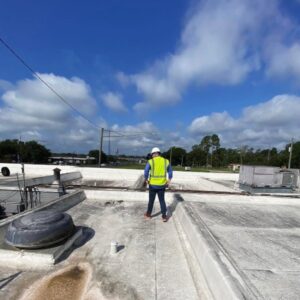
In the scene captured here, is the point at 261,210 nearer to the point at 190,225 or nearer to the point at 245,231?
the point at 245,231

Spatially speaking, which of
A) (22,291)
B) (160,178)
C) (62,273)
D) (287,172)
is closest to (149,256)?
(62,273)

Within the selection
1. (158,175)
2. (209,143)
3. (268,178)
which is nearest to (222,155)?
(209,143)

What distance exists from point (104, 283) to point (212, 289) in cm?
125

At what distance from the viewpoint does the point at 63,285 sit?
337 centimetres

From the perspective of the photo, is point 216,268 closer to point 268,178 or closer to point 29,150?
point 268,178

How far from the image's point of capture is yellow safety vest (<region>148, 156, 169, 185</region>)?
6.16 meters

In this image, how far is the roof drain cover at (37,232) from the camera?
156 inches

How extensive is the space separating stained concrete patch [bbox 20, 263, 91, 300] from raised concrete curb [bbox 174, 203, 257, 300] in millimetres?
1434

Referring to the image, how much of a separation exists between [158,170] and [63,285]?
10.6 feet

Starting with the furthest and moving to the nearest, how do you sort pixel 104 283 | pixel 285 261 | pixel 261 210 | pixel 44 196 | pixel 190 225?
pixel 44 196, pixel 261 210, pixel 190 225, pixel 285 261, pixel 104 283

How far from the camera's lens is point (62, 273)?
12.0ft

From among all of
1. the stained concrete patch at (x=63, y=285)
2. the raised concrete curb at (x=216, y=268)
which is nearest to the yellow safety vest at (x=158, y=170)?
the raised concrete curb at (x=216, y=268)

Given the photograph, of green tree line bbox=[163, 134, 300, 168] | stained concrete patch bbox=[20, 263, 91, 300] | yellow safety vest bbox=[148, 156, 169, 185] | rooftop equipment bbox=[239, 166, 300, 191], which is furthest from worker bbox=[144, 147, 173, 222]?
A: green tree line bbox=[163, 134, 300, 168]

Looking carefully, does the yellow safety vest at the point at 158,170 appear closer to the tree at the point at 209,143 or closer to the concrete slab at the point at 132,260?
the concrete slab at the point at 132,260
